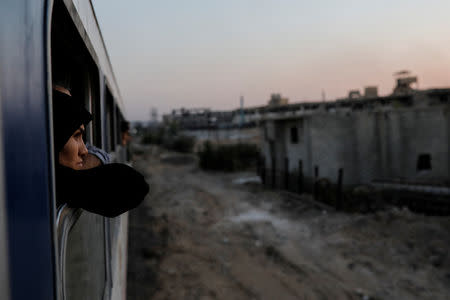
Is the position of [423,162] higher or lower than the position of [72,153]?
lower

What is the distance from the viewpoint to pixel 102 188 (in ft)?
2.88

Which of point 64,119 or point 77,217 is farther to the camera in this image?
point 77,217

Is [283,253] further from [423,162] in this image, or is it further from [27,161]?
[423,162]

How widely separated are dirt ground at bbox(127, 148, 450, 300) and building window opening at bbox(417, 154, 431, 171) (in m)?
4.53

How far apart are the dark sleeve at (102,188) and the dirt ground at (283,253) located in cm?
412

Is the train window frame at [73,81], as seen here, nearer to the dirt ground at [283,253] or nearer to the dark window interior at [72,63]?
the dark window interior at [72,63]

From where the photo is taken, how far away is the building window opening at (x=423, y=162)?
38.4 ft

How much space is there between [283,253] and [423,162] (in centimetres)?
790

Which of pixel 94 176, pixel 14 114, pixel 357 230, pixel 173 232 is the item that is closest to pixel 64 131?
pixel 94 176

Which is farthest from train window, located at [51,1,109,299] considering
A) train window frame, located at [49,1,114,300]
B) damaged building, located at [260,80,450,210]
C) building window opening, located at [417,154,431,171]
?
building window opening, located at [417,154,431,171]

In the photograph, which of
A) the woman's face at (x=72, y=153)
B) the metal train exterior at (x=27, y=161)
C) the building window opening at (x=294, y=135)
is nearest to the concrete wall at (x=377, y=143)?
the building window opening at (x=294, y=135)

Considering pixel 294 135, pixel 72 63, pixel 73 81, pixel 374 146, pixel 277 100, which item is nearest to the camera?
pixel 72 63

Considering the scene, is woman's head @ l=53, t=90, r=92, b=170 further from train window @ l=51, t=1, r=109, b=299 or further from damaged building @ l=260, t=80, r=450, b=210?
damaged building @ l=260, t=80, r=450, b=210

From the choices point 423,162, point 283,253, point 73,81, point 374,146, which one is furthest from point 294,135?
point 73,81
